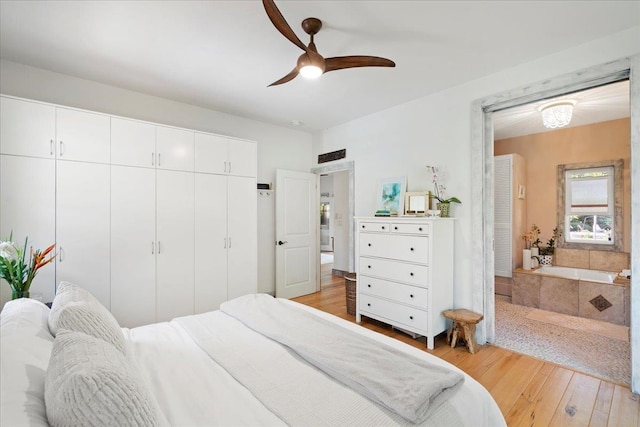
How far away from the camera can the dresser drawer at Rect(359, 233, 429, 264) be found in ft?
9.41

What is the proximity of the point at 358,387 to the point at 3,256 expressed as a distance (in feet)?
7.65

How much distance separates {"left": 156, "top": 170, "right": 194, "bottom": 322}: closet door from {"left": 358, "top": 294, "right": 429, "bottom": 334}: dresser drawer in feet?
6.71

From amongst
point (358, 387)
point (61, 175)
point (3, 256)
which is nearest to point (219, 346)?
point (358, 387)

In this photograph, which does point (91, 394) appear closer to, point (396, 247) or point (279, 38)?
point (279, 38)

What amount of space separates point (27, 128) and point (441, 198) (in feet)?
13.3

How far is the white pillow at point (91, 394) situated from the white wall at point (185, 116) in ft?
10.7

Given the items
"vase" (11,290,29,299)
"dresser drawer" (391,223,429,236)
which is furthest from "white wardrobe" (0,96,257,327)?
"dresser drawer" (391,223,429,236)

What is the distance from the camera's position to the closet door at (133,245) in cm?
287

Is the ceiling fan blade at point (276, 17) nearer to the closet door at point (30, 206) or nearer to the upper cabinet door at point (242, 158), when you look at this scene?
the upper cabinet door at point (242, 158)

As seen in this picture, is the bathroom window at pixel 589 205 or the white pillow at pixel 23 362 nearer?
the white pillow at pixel 23 362

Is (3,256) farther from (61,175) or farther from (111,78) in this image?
(111,78)

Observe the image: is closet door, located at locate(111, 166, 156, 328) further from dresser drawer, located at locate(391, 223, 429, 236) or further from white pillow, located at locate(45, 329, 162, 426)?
dresser drawer, located at locate(391, 223, 429, 236)

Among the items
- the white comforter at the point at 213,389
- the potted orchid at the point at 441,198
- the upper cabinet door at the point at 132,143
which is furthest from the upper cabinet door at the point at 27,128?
the potted orchid at the point at 441,198

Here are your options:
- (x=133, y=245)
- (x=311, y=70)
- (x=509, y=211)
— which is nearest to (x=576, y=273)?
(x=509, y=211)
